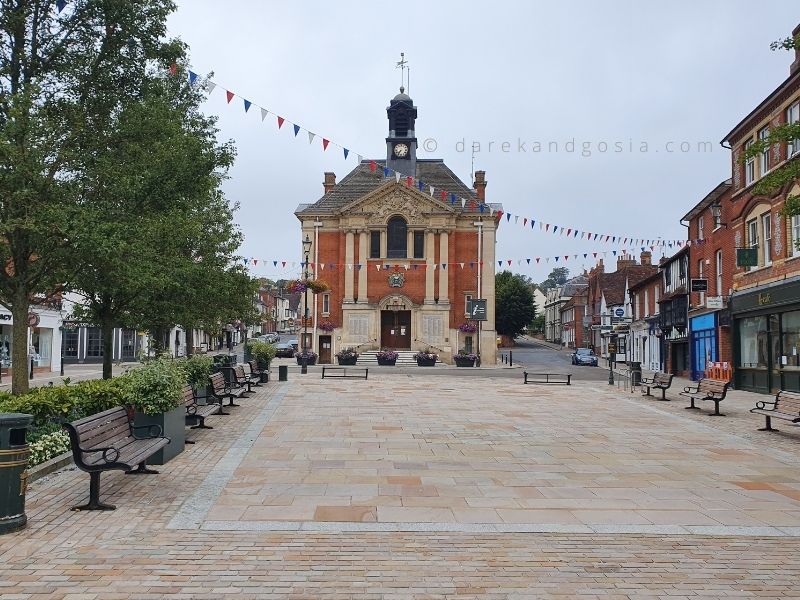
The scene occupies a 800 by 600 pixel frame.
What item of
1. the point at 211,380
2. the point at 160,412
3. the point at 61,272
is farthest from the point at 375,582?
the point at 211,380

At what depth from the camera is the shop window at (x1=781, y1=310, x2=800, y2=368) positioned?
22188 millimetres

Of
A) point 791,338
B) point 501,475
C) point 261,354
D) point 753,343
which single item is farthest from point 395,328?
point 501,475

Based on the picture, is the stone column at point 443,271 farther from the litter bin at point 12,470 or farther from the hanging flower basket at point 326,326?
the litter bin at point 12,470

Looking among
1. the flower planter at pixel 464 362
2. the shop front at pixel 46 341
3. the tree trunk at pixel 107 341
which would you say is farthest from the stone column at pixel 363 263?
the tree trunk at pixel 107 341

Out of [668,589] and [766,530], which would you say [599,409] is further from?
[668,589]

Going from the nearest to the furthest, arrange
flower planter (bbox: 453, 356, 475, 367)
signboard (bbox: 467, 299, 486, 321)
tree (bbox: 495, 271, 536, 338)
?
flower planter (bbox: 453, 356, 475, 367) → signboard (bbox: 467, 299, 486, 321) → tree (bbox: 495, 271, 536, 338)

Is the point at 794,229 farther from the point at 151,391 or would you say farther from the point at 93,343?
the point at 93,343

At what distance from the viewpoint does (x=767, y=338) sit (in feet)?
79.4

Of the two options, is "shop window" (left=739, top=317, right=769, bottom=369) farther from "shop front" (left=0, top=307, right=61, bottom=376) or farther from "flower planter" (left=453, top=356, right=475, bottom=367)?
"shop front" (left=0, top=307, right=61, bottom=376)

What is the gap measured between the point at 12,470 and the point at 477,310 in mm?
43619

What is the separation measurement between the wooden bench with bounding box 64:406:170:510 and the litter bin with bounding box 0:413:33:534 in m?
0.68

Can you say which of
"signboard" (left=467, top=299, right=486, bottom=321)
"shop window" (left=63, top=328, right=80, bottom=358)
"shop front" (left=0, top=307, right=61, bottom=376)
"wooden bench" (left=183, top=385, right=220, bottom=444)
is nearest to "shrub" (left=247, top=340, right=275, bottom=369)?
"wooden bench" (left=183, top=385, right=220, bottom=444)

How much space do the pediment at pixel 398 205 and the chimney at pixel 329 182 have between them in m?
6.57

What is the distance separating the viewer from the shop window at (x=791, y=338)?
2219cm
